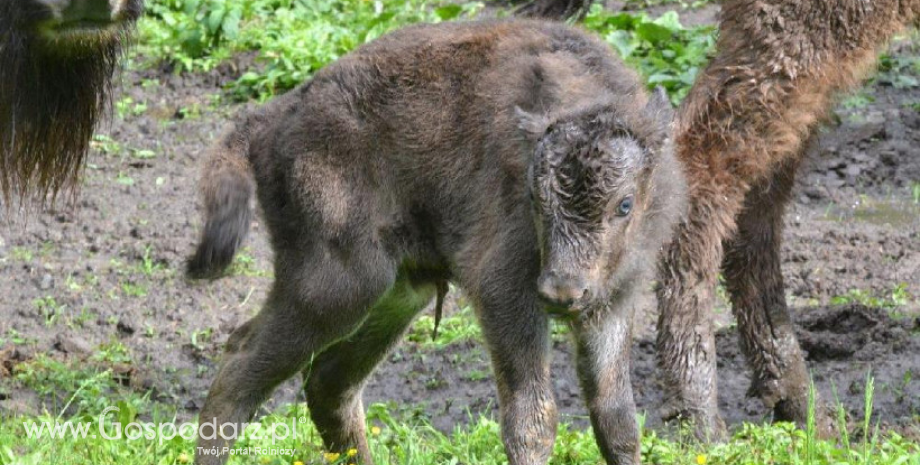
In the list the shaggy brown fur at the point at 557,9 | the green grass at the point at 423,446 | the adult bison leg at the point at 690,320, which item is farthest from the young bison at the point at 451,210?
the shaggy brown fur at the point at 557,9

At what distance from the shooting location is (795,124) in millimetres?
6656

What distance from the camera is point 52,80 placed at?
6238mm

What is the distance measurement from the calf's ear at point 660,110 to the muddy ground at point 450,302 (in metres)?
2.05

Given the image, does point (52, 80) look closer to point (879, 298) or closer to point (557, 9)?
point (557, 9)

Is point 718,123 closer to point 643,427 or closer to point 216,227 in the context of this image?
point 643,427

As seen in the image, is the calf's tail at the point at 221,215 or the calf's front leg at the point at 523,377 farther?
the calf's tail at the point at 221,215

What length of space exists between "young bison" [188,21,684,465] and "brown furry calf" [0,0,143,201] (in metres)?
0.63

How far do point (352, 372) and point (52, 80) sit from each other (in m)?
1.75

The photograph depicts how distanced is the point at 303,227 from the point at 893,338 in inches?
135

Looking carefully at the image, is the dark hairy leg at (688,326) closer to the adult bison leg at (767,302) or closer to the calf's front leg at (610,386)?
the adult bison leg at (767,302)

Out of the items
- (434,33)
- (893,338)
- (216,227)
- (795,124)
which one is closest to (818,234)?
(893,338)

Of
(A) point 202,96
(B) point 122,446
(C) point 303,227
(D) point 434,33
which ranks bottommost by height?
(A) point 202,96

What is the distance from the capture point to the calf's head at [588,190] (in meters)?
5.11

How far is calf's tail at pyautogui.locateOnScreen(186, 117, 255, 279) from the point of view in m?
5.91
